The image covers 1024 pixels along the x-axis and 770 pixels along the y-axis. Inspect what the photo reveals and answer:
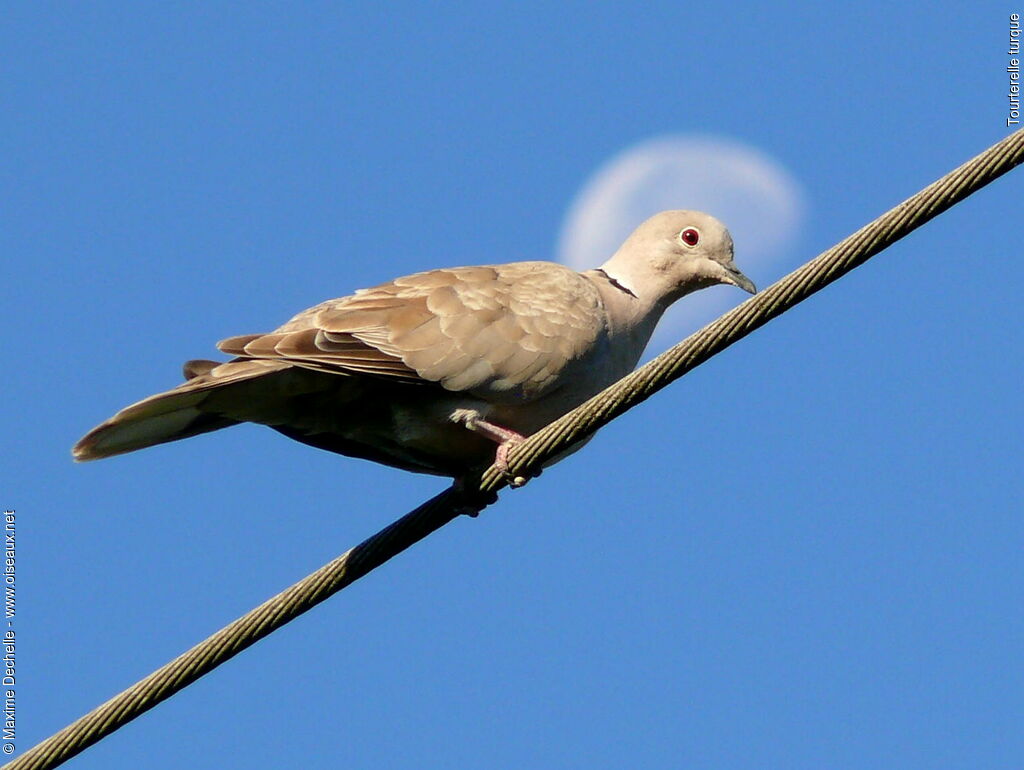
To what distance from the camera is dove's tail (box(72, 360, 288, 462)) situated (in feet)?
21.7

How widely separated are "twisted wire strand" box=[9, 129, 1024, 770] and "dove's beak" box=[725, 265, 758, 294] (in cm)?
231

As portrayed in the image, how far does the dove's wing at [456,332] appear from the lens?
6.81m

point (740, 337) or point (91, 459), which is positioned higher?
point (91, 459)

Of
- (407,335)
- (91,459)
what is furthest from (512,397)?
(91,459)

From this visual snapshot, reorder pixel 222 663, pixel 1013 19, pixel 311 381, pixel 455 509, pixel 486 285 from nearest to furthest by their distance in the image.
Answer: pixel 222 663
pixel 455 509
pixel 311 381
pixel 486 285
pixel 1013 19

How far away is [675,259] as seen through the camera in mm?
8289

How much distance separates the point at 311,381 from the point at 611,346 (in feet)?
4.82

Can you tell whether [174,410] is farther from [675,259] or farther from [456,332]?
[675,259]

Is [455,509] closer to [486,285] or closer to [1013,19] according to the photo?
[486,285]

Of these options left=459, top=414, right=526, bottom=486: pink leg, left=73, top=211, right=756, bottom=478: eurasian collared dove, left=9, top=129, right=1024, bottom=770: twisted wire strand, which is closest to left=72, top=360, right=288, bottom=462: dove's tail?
left=73, top=211, right=756, bottom=478: eurasian collared dove

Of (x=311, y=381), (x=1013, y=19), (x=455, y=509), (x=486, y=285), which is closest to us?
(x=455, y=509)

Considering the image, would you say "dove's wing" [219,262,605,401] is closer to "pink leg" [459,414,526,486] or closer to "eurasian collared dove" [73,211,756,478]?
"eurasian collared dove" [73,211,756,478]

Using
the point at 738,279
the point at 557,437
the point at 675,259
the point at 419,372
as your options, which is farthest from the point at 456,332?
the point at 738,279

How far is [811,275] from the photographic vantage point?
541 centimetres
